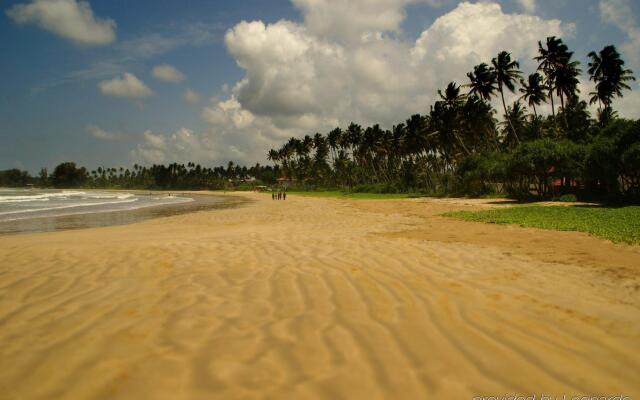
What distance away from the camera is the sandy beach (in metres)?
2.59

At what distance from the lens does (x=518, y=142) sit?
146 feet

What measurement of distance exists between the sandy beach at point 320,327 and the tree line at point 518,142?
77.7ft

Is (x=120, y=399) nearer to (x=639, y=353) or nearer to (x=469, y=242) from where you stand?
(x=639, y=353)

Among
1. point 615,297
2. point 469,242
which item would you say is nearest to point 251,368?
point 615,297

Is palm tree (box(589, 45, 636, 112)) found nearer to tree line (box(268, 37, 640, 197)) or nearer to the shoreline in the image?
tree line (box(268, 37, 640, 197))

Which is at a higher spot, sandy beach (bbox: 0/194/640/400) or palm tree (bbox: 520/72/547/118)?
palm tree (bbox: 520/72/547/118)

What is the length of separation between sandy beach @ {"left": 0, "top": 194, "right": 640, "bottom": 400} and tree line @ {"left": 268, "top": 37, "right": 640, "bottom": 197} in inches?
933

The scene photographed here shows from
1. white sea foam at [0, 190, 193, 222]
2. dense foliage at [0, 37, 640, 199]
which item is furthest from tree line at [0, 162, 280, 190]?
white sea foam at [0, 190, 193, 222]

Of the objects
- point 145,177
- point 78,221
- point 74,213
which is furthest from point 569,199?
point 145,177

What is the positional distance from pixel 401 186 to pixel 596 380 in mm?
63422

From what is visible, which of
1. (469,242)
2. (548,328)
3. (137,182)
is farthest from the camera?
(137,182)

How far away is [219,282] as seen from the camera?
5.41m

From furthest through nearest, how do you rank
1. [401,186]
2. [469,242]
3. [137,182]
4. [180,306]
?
[137,182] < [401,186] < [469,242] < [180,306]

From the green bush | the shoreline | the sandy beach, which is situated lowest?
the shoreline
